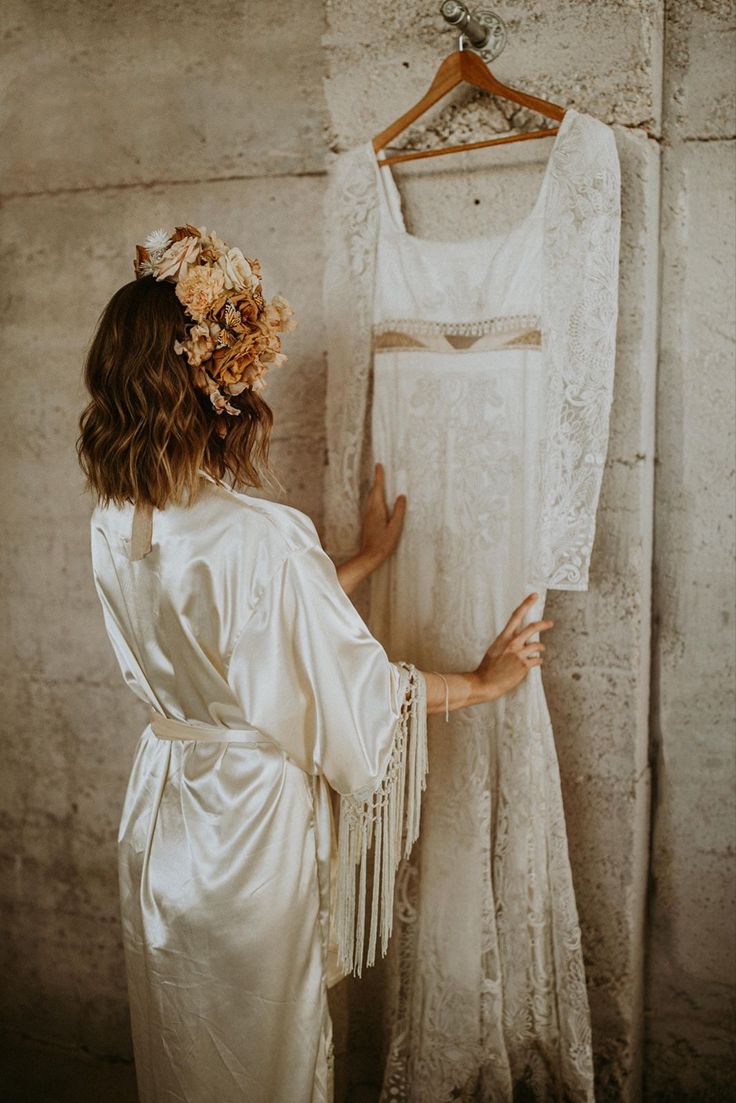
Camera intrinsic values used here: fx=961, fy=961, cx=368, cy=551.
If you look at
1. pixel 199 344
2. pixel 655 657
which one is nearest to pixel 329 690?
pixel 199 344

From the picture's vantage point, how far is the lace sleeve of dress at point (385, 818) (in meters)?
1.69

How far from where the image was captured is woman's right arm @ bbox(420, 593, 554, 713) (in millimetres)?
1771

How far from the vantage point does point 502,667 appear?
1.81 meters

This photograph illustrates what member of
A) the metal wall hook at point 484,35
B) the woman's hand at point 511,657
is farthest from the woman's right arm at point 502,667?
the metal wall hook at point 484,35

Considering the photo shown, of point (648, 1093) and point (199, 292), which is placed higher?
point (199, 292)

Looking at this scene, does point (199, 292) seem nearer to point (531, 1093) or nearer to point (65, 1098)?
point (531, 1093)

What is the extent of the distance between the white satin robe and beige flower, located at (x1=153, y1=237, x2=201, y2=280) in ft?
1.08

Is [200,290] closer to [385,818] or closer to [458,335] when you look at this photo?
[458,335]

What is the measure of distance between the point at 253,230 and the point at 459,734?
126 centimetres

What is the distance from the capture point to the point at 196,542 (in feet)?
5.03

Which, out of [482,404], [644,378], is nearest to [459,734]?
[482,404]

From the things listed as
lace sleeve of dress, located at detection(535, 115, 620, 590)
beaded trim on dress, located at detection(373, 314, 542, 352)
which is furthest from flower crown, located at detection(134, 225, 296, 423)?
lace sleeve of dress, located at detection(535, 115, 620, 590)

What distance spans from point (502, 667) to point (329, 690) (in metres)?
0.41

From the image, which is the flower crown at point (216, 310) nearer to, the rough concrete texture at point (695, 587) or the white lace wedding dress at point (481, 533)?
the white lace wedding dress at point (481, 533)
